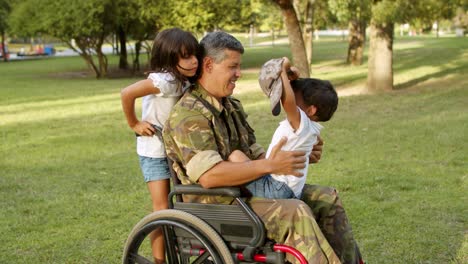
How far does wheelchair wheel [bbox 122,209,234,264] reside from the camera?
317cm

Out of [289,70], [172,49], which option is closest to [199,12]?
[172,49]

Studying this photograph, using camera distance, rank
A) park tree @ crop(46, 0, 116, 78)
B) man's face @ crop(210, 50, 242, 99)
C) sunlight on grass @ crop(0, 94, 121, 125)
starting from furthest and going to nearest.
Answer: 1. park tree @ crop(46, 0, 116, 78)
2. sunlight on grass @ crop(0, 94, 121, 125)
3. man's face @ crop(210, 50, 242, 99)

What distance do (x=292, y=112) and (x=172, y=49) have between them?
708mm

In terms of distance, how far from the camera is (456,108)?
1285 cm

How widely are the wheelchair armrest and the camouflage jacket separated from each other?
0.04 m

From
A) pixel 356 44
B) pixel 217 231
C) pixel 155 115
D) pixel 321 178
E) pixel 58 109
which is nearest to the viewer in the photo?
pixel 217 231

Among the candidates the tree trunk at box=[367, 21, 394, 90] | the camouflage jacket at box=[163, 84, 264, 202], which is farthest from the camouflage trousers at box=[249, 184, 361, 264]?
the tree trunk at box=[367, 21, 394, 90]

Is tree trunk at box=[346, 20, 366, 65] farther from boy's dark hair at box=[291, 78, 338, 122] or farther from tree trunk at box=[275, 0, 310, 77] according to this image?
boy's dark hair at box=[291, 78, 338, 122]

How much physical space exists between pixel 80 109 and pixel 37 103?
2322 millimetres

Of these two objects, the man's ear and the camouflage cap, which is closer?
the camouflage cap

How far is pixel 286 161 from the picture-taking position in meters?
3.13

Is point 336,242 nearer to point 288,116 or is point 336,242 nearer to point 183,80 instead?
point 288,116

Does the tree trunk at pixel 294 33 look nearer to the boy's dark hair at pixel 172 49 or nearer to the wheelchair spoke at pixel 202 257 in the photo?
the boy's dark hair at pixel 172 49

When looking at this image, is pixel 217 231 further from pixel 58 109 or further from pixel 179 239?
pixel 58 109
